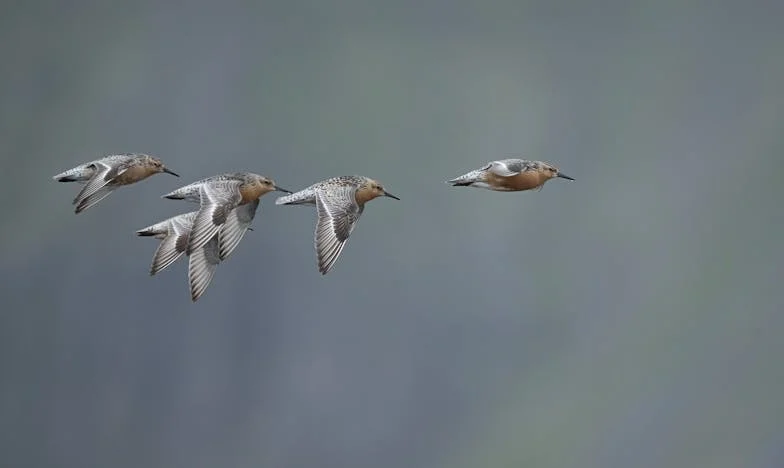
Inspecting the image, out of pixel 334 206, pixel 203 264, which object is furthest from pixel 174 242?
pixel 334 206

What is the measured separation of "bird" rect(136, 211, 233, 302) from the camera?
18109mm

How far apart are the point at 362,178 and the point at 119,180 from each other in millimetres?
3112

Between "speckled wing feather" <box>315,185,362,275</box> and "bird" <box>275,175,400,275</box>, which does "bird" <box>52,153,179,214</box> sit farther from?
"speckled wing feather" <box>315,185,362,275</box>

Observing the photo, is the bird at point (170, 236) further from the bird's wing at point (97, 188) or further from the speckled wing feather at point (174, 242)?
the bird's wing at point (97, 188)

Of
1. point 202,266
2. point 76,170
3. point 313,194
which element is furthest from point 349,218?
point 76,170

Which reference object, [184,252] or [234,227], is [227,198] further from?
[184,252]

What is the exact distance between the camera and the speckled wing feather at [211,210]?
17.2 metres

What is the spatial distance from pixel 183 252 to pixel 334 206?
209cm

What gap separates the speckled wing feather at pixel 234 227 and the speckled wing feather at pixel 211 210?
0.31m

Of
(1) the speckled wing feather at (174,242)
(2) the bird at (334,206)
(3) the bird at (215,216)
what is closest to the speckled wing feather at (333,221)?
(2) the bird at (334,206)

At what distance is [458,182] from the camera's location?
57.4 ft

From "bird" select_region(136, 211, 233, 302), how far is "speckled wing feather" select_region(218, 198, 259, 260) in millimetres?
203

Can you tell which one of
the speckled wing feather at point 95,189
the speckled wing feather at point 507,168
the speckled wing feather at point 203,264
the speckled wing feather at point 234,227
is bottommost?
the speckled wing feather at point 203,264

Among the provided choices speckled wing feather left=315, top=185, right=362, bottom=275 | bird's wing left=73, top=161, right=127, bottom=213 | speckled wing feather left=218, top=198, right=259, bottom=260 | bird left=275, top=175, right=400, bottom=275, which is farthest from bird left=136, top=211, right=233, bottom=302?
speckled wing feather left=315, top=185, right=362, bottom=275
